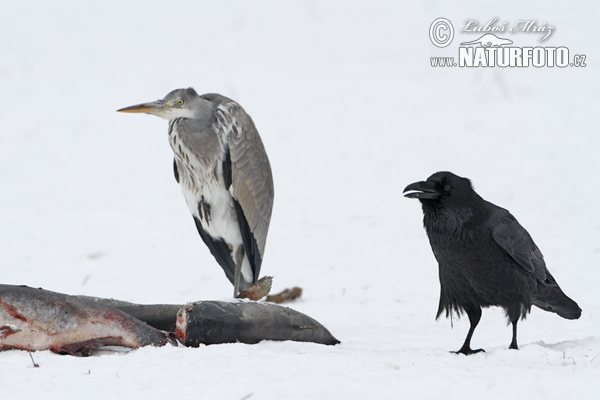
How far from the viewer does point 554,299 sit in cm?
416

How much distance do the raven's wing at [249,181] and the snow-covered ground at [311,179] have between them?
82 centimetres

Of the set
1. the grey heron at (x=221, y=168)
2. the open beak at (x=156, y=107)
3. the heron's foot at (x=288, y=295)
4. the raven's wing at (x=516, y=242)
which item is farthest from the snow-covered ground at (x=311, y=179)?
the open beak at (x=156, y=107)

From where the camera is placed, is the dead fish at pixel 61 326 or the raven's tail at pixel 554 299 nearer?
the dead fish at pixel 61 326

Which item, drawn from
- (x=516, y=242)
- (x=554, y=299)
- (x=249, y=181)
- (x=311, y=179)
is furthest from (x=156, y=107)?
(x=311, y=179)

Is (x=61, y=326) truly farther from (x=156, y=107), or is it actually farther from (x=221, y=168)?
(x=156, y=107)

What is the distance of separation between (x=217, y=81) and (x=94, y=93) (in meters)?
2.54

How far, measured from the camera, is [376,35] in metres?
15.9

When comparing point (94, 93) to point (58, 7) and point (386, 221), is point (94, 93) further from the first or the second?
point (386, 221)

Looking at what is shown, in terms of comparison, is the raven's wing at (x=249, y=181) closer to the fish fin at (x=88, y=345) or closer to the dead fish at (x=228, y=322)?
the dead fish at (x=228, y=322)

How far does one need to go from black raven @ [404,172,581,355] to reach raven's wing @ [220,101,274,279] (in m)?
1.59

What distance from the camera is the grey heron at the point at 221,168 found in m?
4.94

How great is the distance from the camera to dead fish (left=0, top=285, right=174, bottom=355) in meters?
3.30

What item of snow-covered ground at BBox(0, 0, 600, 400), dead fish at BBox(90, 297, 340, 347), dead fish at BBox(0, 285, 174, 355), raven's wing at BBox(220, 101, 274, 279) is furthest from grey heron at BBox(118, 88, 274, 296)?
dead fish at BBox(0, 285, 174, 355)

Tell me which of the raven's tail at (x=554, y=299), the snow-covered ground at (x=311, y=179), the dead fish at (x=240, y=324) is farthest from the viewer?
the raven's tail at (x=554, y=299)
